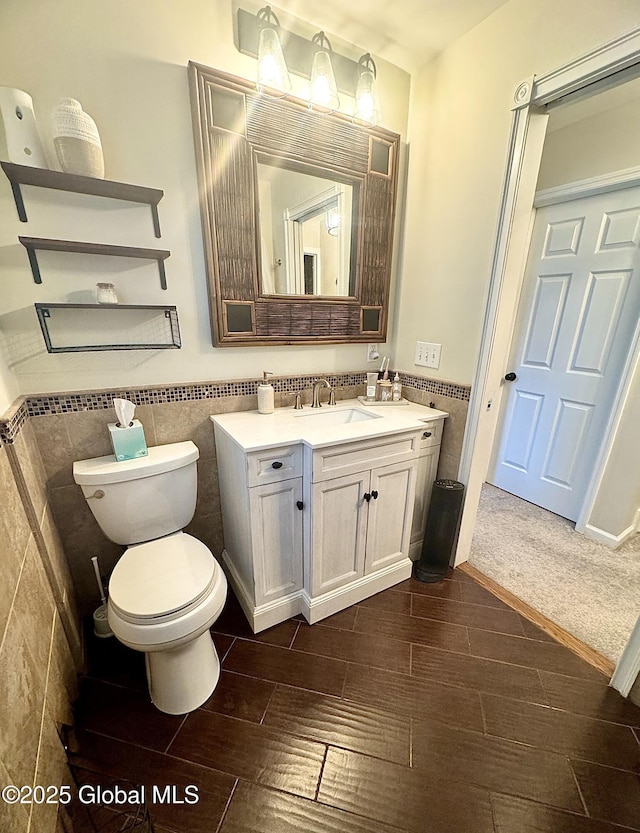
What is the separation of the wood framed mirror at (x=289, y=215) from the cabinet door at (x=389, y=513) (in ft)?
2.61

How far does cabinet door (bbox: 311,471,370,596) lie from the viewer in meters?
1.36

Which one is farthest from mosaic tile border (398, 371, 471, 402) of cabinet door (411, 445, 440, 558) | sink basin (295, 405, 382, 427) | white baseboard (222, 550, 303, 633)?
white baseboard (222, 550, 303, 633)

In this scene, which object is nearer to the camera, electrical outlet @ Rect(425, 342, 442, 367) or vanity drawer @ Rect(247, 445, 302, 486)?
vanity drawer @ Rect(247, 445, 302, 486)

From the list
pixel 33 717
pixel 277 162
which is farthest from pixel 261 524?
pixel 277 162

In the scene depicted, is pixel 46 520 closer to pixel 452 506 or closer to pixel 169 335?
pixel 169 335

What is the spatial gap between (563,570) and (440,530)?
815 mm

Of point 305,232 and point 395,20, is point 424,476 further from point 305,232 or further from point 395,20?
point 395,20

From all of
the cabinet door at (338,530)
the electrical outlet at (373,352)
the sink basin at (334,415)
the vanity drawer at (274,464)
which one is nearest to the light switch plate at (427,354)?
the electrical outlet at (373,352)

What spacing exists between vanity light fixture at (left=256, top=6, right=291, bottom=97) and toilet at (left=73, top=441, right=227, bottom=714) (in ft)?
5.05

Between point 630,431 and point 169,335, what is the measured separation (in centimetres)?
257

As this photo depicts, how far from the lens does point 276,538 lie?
1384 millimetres

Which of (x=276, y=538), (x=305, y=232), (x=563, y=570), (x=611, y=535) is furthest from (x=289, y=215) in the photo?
(x=611, y=535)

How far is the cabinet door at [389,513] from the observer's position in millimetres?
1497

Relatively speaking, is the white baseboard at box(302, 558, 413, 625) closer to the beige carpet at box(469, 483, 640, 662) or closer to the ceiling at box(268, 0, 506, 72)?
the beige carpet at box(469, 483, 640, 662)
